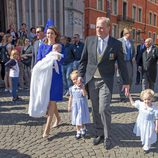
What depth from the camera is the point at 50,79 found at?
5.67m

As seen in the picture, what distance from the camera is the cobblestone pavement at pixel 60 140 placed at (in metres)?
4.98

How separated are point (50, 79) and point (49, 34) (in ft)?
2.70

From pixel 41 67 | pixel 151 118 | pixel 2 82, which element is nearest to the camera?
pixel 151 118

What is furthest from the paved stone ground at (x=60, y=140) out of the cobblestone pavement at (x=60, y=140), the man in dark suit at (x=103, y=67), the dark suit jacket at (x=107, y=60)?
the dark suit jacket at (x=107, y=60)

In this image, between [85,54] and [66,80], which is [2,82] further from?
[85,54]

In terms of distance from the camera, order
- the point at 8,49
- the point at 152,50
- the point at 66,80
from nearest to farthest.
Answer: the point at 152,50, the point at 66,80, the point at 8,49

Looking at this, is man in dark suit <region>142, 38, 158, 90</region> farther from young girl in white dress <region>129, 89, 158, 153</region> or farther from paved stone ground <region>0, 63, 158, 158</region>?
young girl in white dress <region>129, 89, 158, 153</region>

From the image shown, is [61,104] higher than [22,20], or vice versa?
[22,20]

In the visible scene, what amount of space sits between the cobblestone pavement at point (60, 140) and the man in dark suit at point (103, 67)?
11.4 inches

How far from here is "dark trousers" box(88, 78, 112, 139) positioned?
5.15 meters

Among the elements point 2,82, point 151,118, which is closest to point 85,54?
point 151,118

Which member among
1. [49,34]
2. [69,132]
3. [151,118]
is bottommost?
[69,132]

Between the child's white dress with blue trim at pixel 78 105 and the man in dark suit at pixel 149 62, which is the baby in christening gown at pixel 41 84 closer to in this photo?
the child's white dress with blue trim at pixel 78 105

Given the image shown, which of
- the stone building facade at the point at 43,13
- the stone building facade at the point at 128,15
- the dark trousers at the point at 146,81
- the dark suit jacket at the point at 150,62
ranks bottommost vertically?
the dark trousers at the point at 146,81
